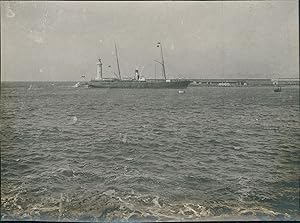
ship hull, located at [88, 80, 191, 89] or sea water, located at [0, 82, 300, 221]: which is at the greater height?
ship hull, located at [88, 80, 191, 89]

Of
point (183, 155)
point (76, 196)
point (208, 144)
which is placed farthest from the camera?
point (208, 144)

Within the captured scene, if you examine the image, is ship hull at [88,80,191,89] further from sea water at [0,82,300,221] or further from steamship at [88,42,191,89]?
sea water at [0,82,300,221]

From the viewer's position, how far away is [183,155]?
18250 mm

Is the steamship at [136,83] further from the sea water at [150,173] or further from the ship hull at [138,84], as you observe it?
the sea water at [150,173]

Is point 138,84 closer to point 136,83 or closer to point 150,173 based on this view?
point 136,83

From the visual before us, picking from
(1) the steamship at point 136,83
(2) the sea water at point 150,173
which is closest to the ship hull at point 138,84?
(1) the steamship at point 136,83

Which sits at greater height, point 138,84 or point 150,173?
point 138,84

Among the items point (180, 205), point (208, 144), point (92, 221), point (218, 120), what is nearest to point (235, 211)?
point (180, 205)

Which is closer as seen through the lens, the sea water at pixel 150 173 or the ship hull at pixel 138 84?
the sea water at pixel 150 173

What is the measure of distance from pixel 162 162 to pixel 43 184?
5830 mm

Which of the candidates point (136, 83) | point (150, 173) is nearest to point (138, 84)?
point (136, 83)

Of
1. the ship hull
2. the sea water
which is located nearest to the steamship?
the ship hull

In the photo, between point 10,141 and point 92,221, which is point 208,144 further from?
point 10,141

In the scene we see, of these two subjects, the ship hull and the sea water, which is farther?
the ship hull
